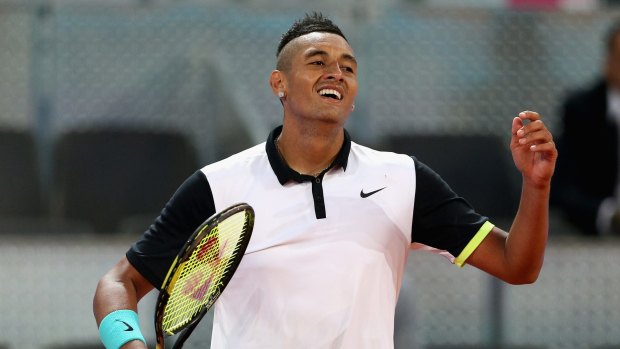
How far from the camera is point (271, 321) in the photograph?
2957 millimetres

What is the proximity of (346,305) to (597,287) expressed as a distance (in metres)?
2.68

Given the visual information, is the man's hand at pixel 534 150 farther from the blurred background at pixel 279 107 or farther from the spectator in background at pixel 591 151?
the spectator in background at pixel 591 151

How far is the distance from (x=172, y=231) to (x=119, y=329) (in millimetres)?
359

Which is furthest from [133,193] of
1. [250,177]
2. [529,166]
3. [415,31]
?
[529,166]

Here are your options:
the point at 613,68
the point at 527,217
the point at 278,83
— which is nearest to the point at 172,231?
the point at 278,83

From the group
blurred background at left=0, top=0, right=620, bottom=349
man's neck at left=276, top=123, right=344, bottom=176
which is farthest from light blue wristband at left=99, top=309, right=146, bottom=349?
blurred background at left=0, top=0, right=620, bottom=349

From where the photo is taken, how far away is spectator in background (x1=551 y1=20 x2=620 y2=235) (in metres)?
5.68

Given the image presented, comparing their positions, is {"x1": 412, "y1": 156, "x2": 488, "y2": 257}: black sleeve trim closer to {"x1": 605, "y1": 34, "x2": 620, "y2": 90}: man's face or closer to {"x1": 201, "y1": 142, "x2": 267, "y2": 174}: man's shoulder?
{"x1": 201, "y1": 142, "x2": 267, "y2": 174}: man's shoulder

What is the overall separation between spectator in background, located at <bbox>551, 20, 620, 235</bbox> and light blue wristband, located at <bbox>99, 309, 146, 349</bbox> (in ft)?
10.8

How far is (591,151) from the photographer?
5.82 meters

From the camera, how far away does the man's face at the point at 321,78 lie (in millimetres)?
3104

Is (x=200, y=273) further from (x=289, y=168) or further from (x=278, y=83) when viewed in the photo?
(x=278, y=83)

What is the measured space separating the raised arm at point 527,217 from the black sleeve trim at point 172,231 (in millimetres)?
738

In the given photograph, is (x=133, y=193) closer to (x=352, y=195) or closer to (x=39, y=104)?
(x=39, y=104)
